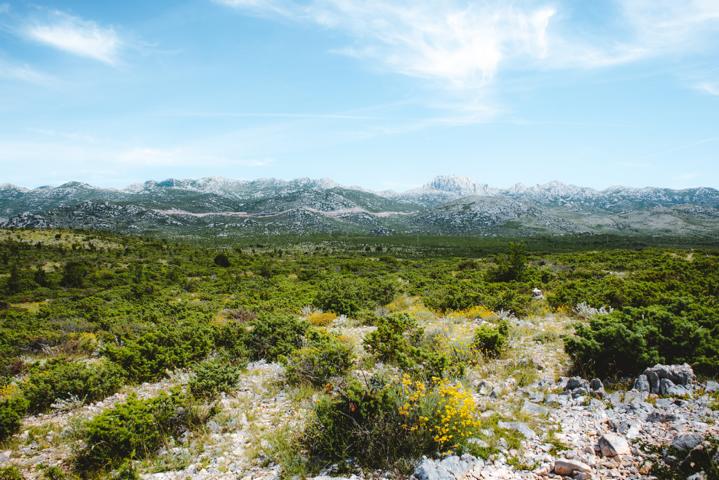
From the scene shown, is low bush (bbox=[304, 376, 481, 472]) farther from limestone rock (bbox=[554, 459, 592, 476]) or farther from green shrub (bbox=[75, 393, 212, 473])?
green shrub (bbox=[75, 393, 212, 473])

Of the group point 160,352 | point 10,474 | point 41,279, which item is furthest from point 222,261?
point 10,474

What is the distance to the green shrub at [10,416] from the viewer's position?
716 cm

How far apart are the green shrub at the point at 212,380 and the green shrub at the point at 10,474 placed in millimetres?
2978

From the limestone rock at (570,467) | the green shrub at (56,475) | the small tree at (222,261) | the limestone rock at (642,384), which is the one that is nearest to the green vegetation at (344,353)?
the green shrub at (56,475)

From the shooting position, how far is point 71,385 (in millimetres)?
8758

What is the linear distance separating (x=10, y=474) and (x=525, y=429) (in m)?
8.76

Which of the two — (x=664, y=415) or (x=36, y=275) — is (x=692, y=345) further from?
(x=36, y=275)

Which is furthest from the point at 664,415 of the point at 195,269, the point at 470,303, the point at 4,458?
the point at 195,269

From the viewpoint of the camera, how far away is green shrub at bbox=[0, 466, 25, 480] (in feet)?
18.9

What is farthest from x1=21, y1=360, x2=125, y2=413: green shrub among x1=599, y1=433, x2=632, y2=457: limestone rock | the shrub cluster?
x1=599, y1=433, x2=632, y2=457: limestone rock

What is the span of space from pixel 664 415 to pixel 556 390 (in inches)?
73.9

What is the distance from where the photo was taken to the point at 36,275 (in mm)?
35156

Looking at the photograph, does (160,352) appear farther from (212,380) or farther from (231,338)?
(212,380)

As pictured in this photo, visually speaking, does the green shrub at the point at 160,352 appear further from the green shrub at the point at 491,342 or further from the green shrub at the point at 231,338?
the green shrub at the point at 491,342
